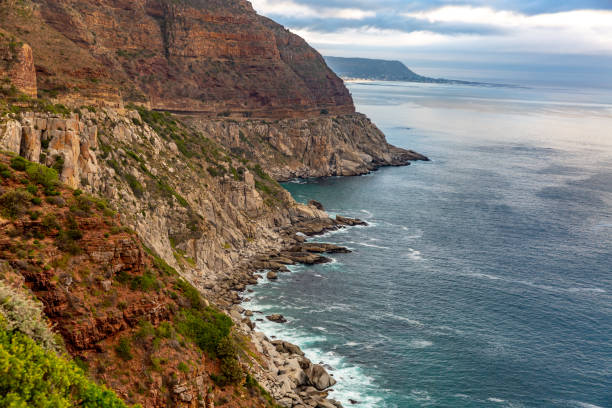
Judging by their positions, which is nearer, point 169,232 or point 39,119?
point 39,119

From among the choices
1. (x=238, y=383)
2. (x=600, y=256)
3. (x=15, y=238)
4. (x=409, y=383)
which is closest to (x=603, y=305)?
(x=600, y=256)

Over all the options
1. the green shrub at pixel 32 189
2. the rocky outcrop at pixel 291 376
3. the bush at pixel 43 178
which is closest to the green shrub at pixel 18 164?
the bush at pixel 43 178

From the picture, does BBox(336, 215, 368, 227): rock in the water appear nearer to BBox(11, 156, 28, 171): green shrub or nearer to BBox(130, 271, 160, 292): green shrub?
BBox(130, 271, 160, 292): green shrub

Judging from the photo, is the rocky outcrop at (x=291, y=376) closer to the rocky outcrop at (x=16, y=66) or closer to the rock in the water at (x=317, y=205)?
the rocky outcrop at (x=16, y=66)

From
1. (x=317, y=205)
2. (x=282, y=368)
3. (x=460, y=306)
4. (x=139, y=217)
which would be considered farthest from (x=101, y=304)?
(x=317, y=205)

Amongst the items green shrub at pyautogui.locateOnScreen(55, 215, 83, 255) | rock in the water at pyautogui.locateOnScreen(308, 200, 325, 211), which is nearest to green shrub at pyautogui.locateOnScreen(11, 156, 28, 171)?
green shrub at pyautogui.locateOnScreen(55, 215, 83, 255)

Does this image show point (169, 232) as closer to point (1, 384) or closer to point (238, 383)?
point (238, 383)
